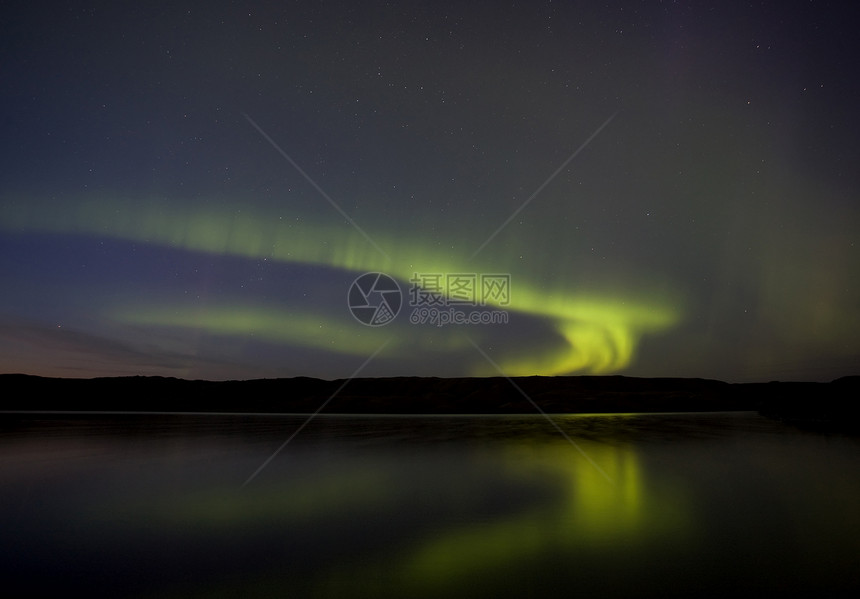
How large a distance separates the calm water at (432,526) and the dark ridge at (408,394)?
50674mm

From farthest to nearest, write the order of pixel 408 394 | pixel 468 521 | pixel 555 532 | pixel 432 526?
pixel 408 394, pixel 468 521, pixel 432 526, pixel 555 532

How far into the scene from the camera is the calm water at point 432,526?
5.62 meters

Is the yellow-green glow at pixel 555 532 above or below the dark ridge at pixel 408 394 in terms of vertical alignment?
below

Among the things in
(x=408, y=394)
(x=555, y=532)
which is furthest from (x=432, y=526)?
(x=408, y=394)

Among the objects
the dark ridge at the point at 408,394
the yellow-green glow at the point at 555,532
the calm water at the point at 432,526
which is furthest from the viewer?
the dark ridge at the point at 408,394

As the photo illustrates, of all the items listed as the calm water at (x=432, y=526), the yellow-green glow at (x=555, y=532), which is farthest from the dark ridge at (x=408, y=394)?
the yellow-green glow at (x=555, y=532)

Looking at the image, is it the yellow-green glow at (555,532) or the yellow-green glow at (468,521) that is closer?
the yellow-green glow at (468,521)

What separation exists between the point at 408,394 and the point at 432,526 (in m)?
93.4

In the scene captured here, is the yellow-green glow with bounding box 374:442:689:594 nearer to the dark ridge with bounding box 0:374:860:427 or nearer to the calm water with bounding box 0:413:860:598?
the calm water with bounding box 0:413:860:598

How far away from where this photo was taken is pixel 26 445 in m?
19.9

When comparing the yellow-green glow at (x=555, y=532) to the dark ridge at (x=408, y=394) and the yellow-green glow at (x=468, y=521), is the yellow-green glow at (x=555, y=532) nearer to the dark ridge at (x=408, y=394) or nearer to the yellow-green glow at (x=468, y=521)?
the yellow-green glow at (x=468, y=521)

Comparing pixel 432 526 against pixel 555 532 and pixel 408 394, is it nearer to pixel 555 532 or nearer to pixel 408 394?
pixel 555 532

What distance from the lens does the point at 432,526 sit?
795 cm

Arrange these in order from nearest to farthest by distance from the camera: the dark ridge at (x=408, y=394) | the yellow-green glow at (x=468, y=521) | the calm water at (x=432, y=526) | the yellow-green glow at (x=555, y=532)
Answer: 1. the calm water at (x=432, y=526)
2. the yellow-green glow at (x=468, y=521)
3. the yellow-green glow at (x=555, y=532)
4. the dark ridge at (x=408, y=394)
